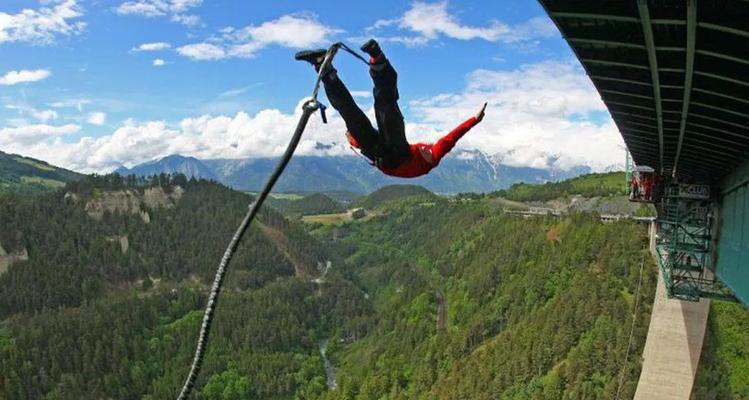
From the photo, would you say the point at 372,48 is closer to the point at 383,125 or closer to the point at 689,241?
the point at 383,125

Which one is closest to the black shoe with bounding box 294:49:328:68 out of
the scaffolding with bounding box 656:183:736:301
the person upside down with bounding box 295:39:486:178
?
the person upside down with bounding box 295:39:486:178

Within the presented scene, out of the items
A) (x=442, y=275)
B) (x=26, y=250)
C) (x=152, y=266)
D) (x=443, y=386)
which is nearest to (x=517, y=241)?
(x=442, y=275)

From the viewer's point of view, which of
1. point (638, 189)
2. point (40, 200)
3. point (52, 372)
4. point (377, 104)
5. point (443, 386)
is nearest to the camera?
point (377, 104)

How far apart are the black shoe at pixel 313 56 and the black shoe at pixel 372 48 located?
40 centimetres

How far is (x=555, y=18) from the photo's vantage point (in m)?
8.33

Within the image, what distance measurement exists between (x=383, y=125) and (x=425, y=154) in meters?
0.81

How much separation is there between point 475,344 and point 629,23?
89281 millimetres

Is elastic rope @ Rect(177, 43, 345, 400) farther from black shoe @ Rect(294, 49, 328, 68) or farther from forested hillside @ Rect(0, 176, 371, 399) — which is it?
forested hillside @ Rect(0, 176, 371, 399)

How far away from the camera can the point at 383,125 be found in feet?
21.3

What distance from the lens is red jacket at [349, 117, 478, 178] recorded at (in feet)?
23.0

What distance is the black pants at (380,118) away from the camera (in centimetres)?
597

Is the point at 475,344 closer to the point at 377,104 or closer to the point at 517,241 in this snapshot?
the point at 517,241

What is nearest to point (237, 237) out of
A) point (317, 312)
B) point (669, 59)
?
point (669, 59)

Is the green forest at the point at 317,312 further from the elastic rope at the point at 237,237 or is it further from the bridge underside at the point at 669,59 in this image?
the elastic rope at the point at 237,237
